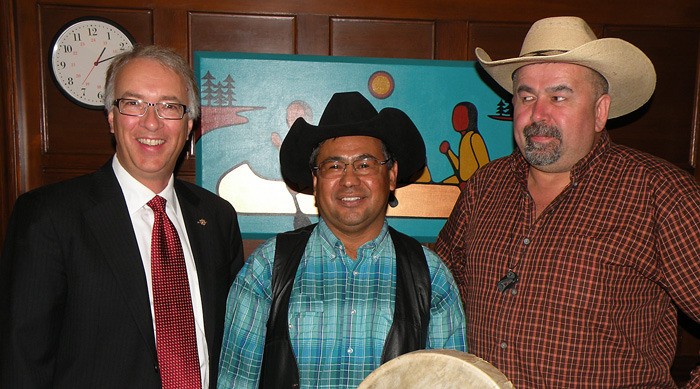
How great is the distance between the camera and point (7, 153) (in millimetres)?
3115

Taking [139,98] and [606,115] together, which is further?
[606,115]

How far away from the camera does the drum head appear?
130 centimetres

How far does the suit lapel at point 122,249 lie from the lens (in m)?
1.76

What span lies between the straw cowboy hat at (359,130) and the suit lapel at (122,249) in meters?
0.60

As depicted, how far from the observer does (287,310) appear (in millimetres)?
1829

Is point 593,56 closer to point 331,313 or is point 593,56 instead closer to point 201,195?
point 331,313

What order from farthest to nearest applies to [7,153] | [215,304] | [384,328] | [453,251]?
1. [7,153]
2. [453,251]
3. [215,304]
4. [384,328]

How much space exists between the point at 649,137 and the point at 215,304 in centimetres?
276

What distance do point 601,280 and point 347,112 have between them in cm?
97

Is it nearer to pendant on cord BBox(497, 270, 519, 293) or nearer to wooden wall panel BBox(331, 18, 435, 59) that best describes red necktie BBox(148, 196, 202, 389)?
pendant on cord BBox(497, 270, 519, 293)

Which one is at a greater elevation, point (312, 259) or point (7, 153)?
Result: point (7, 153)

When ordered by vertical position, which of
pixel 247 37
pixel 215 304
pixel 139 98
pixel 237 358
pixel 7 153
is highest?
pixel 247 37

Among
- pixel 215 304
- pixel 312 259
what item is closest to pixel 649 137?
pixel 312 259

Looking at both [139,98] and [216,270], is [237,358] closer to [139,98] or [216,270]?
[216,270]
